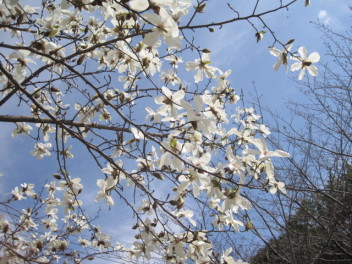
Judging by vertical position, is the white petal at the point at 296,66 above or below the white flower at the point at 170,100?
above

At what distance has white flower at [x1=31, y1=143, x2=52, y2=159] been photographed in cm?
253

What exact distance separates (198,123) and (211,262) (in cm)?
106

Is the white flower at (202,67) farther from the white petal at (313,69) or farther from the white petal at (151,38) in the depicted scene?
the white petal at (151,38)

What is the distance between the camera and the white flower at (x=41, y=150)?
253cm

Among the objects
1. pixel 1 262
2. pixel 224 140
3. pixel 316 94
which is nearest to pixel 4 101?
pixel 1 262

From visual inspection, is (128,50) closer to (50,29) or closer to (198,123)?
(50,29)

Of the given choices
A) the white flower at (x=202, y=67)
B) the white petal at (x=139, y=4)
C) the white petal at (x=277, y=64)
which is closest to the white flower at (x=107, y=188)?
the white flower at (x=202, y=67)

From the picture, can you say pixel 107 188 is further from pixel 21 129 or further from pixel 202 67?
pixel 21 129

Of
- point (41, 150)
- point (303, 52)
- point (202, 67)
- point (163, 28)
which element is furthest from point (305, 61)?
point (41, 150)

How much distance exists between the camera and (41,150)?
2.55 meters

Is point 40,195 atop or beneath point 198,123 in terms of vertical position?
atop

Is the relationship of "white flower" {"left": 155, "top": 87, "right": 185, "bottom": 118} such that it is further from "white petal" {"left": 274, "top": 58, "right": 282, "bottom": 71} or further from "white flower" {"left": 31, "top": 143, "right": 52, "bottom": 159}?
"white flower" {"left": 31, "top": 143, "right": 52, "bottom": 159}

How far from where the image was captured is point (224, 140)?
2.32m

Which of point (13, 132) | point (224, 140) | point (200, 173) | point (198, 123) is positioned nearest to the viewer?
point (198, 123)
